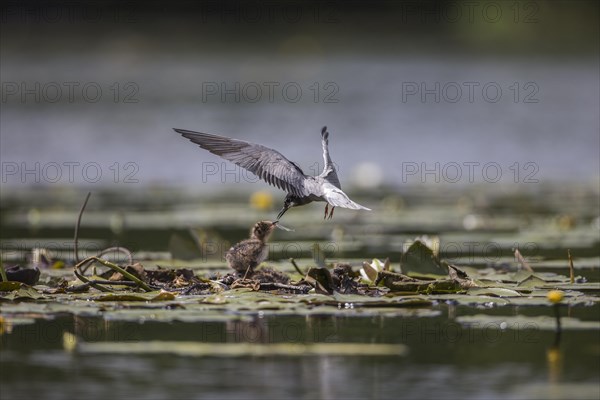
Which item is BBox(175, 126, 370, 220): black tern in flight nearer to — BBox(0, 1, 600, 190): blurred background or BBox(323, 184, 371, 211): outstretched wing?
BBox(323, 184, 371, 211): outstretched wing

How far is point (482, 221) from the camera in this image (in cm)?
1116

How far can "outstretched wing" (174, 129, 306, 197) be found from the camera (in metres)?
6.96

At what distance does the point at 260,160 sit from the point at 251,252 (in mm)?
540

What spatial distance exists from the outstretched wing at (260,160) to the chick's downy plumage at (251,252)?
27 cm

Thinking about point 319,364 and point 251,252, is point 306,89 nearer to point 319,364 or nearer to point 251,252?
point 251,252

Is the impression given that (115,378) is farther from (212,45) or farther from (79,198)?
(212,45)

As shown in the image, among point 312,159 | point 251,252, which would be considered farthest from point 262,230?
point 312,159

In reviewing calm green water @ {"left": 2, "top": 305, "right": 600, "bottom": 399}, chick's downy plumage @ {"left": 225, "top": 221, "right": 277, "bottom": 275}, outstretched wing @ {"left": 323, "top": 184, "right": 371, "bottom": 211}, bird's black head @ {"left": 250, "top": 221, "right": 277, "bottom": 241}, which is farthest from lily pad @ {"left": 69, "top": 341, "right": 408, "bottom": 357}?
bird's black head @ {"left": 250, "top": 221, "right": 277, "bottom": 241}

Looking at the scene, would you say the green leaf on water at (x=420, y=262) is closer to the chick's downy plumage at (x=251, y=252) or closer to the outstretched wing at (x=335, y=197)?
the outstretched wing at (x=335, y=197)

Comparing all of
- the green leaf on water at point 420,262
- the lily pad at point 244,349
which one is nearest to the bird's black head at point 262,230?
the green leaf on water at point 420,262

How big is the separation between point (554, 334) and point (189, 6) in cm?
3064

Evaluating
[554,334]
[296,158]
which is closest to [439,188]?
[296,158]

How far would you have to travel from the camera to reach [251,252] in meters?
7.01

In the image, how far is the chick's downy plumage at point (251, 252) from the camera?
701 cm
